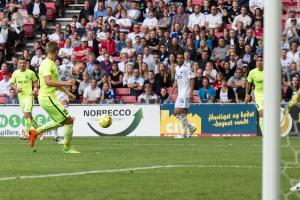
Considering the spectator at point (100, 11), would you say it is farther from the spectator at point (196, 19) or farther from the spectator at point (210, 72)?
the spectator at point (210, 72)

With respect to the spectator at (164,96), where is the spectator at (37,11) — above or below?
above

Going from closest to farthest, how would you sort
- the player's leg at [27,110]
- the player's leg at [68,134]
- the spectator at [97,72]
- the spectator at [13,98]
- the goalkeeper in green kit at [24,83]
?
the player's leg at [68,134]
the player's leg at [27,110]
the goalkeeper in green kit at [24,83]
the spectator at [13,98]
the spectator at [97,72]

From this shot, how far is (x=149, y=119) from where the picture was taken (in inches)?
1041

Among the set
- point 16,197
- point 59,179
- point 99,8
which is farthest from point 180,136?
point 16,197

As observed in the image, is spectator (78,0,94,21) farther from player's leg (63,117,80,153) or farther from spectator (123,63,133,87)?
player's leg (63,117,80,153)

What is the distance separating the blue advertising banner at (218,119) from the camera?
25812 mm

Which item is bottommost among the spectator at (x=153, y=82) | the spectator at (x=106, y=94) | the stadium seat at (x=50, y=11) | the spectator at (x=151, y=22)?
the spectator at (x=106, y=94)

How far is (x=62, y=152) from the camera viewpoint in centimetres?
1733

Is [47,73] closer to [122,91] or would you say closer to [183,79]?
[183,79]

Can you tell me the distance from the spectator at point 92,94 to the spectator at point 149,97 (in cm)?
136

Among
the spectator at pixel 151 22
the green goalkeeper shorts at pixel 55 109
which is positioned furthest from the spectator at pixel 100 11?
the green goalkeeper shorts at pixel 55 109

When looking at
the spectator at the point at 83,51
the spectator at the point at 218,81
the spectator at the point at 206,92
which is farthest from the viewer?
the spectator at the point at 83,51

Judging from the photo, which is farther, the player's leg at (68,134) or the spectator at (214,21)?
the spectator at (214,21)

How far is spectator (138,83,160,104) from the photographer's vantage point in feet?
88.5
